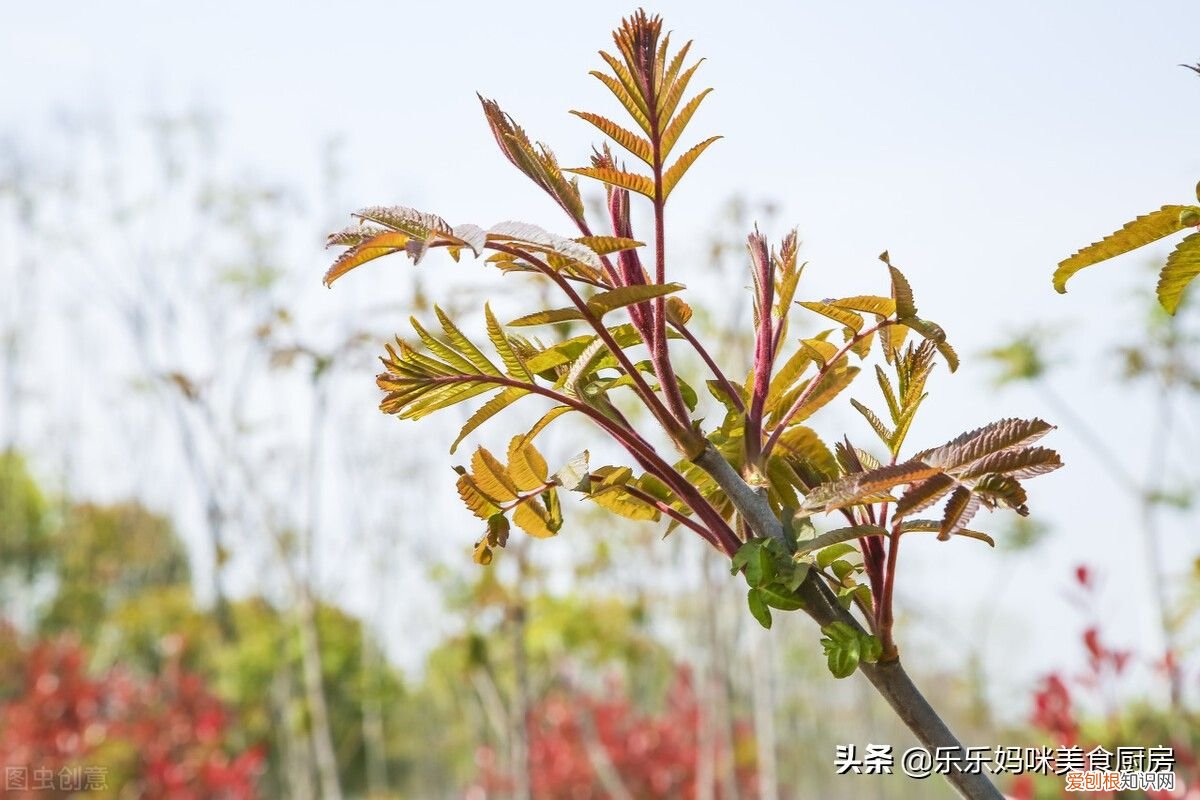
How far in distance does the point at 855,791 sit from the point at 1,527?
A: 13.6m

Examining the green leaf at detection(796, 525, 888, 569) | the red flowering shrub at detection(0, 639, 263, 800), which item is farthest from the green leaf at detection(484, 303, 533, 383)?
the red flowering shrub at detection(0, 639, 263, 800)

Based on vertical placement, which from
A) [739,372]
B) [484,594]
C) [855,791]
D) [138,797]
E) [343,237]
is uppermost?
[739,372]

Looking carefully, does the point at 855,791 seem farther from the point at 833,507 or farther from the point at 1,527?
the point at 833,507

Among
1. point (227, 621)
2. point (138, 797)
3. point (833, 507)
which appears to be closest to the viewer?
point (833, 507)

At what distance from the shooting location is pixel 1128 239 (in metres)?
0.71

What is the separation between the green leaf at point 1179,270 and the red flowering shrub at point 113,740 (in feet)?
16.7

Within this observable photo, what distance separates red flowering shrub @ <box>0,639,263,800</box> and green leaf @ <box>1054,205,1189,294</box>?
16.7 ft

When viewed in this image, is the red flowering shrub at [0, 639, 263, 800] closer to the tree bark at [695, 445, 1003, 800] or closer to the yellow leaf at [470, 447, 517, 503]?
the yellow leaf at [470, 447, 517, 503]

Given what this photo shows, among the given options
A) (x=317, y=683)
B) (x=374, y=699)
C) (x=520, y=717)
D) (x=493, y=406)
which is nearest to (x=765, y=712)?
(x=520, y=717)

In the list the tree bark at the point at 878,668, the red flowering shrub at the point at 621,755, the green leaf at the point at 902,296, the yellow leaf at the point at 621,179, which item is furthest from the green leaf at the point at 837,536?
the red flowering shrub at the point at 621,755

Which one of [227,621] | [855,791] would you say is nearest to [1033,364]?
[227,621]

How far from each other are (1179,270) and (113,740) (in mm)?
6320

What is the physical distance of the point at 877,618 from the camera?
690 millimetres

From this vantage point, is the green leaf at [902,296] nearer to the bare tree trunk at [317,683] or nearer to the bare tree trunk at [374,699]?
the bare tree trunk at [317,683]
